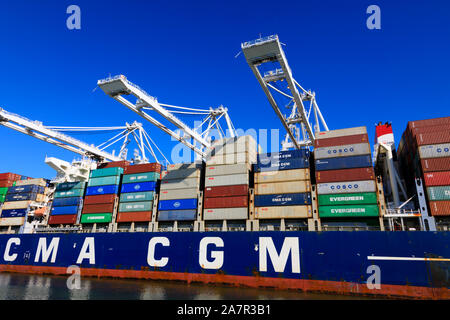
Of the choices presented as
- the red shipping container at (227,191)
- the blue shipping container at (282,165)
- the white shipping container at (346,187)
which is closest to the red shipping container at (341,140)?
the blue shipping container at (282,165)

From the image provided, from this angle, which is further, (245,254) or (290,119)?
(290,119)

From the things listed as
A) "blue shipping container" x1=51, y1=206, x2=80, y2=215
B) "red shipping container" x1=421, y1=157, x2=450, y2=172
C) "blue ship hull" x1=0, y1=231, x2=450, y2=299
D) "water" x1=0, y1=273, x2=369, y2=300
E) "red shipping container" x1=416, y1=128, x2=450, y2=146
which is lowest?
"water" x1=0, y1=273, x2=369, y2=300

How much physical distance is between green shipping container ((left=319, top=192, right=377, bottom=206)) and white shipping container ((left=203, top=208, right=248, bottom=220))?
9427 millimetres

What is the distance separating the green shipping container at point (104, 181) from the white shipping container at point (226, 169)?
15792 millimetres

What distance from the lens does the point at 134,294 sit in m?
17.7

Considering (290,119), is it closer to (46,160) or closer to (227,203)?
(227,203)

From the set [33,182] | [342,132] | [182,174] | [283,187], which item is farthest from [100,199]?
[342,132]

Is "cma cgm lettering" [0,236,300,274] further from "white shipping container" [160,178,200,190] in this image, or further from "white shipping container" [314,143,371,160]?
"white shipping container" [314,143,371,160]

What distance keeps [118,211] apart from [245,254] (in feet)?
88.2

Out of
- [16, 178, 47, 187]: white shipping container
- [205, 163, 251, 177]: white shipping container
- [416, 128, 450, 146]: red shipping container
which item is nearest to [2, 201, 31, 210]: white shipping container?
[16, 178, 47, 187]: white shipping container

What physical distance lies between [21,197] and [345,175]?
179 feet

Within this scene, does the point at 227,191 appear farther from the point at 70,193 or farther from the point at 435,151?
the point at 70,193

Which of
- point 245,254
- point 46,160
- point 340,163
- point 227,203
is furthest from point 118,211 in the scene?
point 340,163

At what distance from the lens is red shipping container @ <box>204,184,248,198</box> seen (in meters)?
33.2
